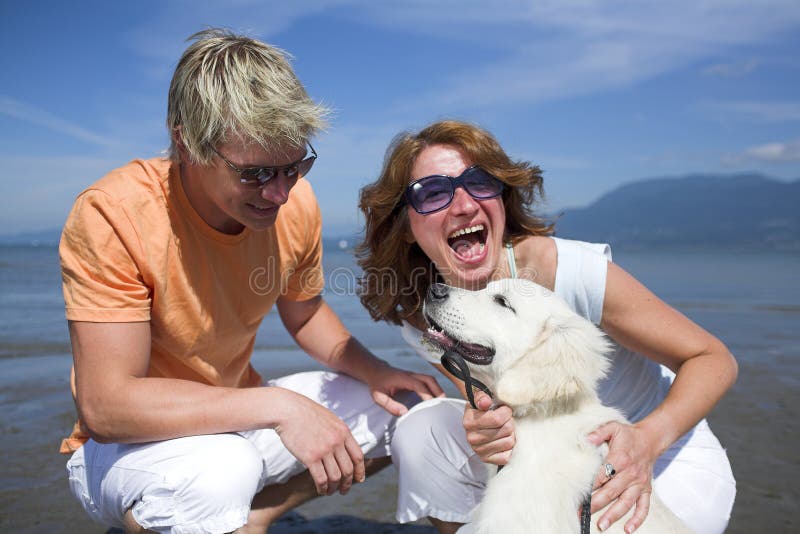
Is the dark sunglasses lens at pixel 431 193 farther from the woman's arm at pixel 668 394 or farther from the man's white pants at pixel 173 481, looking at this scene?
the man's white pants at pixel 173 481

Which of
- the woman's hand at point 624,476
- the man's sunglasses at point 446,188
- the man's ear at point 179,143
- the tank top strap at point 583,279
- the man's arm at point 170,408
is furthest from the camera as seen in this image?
the man's sunglasses at point 446,188

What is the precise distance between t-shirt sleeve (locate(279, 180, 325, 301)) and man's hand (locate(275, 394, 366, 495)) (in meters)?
0.89

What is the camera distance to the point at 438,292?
246cm

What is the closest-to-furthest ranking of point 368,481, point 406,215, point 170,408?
point 170,408
point 406,215
point 368,481

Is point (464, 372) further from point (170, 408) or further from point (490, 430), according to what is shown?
point (170, 408)

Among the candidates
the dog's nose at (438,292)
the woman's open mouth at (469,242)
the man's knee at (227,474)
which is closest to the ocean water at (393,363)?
the man's knee at (227,474)

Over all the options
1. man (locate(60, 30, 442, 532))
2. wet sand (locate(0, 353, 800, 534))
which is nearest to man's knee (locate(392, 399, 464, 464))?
man (locate(60, 30, 442, 532))

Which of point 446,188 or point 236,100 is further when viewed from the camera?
point 446,188

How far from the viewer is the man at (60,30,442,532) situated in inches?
82.0

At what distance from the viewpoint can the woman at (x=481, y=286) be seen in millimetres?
2125

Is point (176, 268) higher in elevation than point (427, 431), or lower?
higher

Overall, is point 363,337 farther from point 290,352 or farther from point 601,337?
point 601,337

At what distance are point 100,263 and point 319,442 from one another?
981 mm

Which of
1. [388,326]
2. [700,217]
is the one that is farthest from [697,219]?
[388,326]
